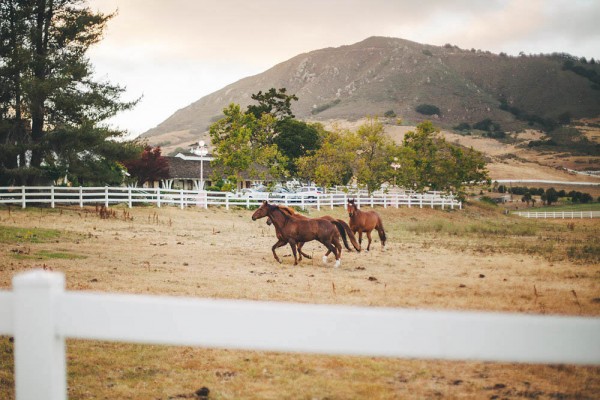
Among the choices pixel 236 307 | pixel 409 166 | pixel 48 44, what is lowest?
pixel 236 307

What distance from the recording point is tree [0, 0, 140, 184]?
27672 millimetres

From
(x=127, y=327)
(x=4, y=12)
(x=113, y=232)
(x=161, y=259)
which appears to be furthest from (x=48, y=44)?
(x=127, y=327)

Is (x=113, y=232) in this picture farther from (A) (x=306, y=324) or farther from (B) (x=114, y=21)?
(A) (x=306, y=324)

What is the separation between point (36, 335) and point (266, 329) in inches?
40.1

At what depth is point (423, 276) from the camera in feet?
39.2

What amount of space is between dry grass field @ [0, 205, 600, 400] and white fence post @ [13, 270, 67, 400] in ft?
10.1

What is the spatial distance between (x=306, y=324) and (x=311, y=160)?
170ft

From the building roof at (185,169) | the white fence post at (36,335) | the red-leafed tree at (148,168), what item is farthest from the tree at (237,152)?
the white fence post at (36,335)

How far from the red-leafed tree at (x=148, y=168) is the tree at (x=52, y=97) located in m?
23.3

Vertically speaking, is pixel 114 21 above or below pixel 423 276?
above

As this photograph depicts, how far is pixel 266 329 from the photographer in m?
2.09

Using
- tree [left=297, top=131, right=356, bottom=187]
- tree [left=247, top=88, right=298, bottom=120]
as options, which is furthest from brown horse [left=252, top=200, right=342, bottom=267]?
tree [left=247, top=88, right=298, bottom=120]

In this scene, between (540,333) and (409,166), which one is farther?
(409,166)

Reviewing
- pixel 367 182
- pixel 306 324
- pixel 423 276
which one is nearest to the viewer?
pixel 306 324
